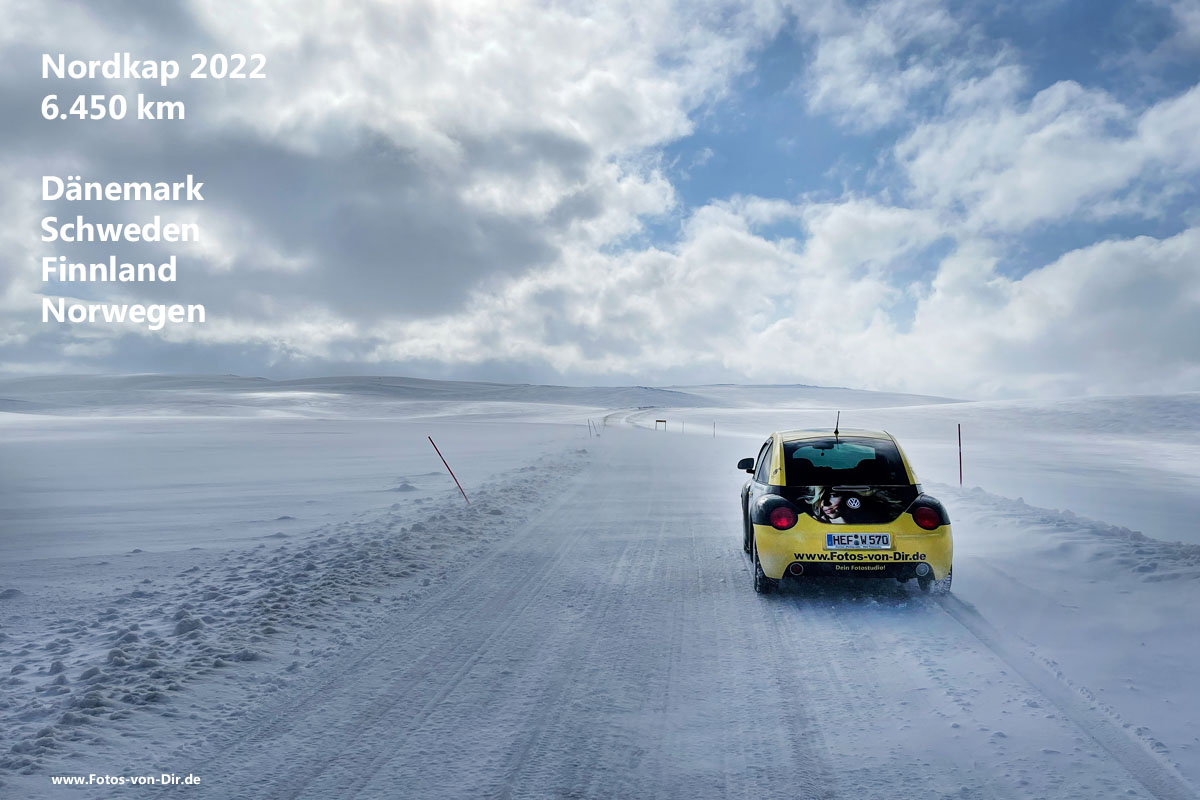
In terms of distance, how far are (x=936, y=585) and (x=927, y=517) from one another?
0.83m

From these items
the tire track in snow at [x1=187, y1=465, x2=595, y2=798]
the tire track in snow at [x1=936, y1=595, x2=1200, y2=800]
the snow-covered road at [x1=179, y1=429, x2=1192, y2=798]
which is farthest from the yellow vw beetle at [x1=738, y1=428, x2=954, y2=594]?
the tire track in snow at [x1=187, y1=465, x2=595, y2=798]

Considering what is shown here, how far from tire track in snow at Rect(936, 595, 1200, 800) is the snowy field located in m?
0.02

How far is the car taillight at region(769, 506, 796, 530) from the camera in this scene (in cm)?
640

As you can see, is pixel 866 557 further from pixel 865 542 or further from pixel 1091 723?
pixel 1091 723

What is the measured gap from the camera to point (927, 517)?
248 inches

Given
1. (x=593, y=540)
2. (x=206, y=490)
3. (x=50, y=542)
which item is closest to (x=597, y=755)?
(x=593, y=540)

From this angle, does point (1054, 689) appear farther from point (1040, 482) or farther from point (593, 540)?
point (1040, 482)

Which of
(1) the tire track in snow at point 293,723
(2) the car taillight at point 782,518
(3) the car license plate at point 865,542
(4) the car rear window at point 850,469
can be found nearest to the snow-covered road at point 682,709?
(1) the tire track in snow at point 293,723

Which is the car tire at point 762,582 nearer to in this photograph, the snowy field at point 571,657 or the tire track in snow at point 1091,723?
the snowy field at point 571,657

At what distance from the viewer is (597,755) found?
371 centimetres

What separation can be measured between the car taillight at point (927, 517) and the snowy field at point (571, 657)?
0.73m

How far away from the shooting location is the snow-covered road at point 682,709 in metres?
3.47

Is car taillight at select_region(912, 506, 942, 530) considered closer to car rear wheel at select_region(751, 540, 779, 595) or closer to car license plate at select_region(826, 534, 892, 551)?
car license plate at select_region(826, 534, 892, 551)

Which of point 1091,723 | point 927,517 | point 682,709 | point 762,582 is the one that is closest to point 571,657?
point 682,709
